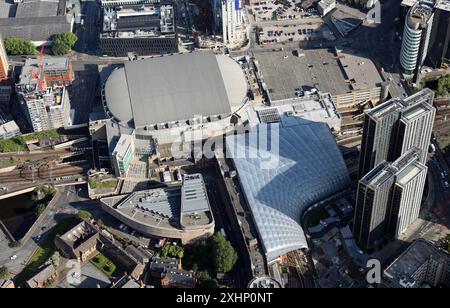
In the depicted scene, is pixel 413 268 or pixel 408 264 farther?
pixel 408 264

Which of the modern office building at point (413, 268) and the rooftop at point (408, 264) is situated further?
the rooftop at point (408, 264)

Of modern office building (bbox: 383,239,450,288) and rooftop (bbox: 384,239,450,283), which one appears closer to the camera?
modern office building (bbox: 383,239,450,288)

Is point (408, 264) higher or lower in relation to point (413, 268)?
higher

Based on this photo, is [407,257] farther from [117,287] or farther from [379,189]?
[117,287]
